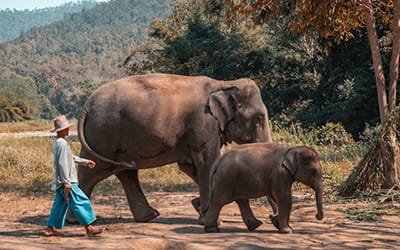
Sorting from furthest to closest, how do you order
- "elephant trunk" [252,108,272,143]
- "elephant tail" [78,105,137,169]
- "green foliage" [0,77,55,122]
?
"green foliage" [0,77,55,122] < "elephant trunk" [252,108,272,143] < "elephant tail" [78,105,137,169]

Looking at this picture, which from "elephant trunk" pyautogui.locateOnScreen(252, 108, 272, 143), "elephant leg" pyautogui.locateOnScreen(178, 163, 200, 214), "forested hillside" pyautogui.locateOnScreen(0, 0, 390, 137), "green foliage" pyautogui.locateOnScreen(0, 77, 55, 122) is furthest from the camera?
"green foliage" pyautogui.locateOnScreen(0, 77, 55, 122)

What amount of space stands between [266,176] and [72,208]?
2.17 meters

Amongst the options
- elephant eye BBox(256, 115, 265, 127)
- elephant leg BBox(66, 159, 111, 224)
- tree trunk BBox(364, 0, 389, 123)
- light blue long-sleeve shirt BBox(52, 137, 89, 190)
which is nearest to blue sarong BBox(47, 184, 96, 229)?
light blue long-sleeve shirt BBox(52, 137, 89, 190)

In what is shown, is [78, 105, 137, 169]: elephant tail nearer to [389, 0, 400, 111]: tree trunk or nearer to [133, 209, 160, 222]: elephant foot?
[133, 209, 160, 222]: elephant foot

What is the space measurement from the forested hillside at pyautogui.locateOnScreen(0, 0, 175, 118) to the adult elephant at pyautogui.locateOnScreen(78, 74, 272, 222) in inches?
2894

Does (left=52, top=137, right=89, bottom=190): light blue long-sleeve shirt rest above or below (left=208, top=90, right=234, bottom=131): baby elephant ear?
below

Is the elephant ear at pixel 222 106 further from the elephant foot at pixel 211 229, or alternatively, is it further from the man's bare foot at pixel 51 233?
the man's bare foot at pixel 51 233

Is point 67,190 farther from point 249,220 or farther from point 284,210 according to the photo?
point 284,210

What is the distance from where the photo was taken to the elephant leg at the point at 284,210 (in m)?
6.82

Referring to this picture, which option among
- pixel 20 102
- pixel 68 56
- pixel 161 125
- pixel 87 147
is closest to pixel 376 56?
pixel 161 125

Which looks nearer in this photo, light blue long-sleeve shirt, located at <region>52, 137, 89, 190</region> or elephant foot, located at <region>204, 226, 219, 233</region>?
light blue long-sleeve shirt, located at <region>52, 137, 89, 190</region>

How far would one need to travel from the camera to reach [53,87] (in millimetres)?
111250

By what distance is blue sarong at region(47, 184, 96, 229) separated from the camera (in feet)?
22.3

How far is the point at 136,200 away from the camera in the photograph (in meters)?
8.12
